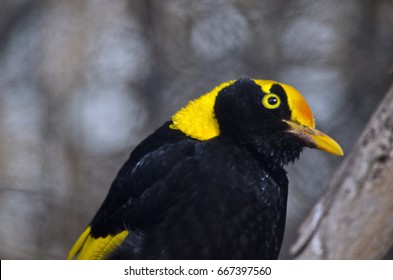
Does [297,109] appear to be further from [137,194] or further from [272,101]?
[137,194]

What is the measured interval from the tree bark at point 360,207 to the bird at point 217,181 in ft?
0.45

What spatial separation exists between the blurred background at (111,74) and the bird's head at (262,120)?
0.67m

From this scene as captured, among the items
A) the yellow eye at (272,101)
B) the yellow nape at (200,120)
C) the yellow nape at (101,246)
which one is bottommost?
the yellow nape at (101,246)

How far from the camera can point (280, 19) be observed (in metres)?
3.01

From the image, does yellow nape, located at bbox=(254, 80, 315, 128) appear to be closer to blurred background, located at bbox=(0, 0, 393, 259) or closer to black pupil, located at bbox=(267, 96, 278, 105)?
black pupil, located at bbox=(267, 96, 278, 105)

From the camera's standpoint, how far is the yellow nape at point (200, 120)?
2203 millimetres

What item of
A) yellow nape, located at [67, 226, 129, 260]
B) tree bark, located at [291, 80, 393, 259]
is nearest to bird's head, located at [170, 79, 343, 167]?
tree bark, located at [291, 80, 393, 259]

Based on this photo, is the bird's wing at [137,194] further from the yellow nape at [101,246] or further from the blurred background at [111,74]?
the blurred background at [111,74]

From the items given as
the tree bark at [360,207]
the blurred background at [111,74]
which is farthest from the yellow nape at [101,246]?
the blurred background at [111,74]

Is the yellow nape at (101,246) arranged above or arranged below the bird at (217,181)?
below

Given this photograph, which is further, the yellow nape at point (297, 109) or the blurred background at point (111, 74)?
the blurred background at point (111, 74)

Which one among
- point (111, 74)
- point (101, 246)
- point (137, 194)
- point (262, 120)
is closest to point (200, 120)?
point (262, 120)
